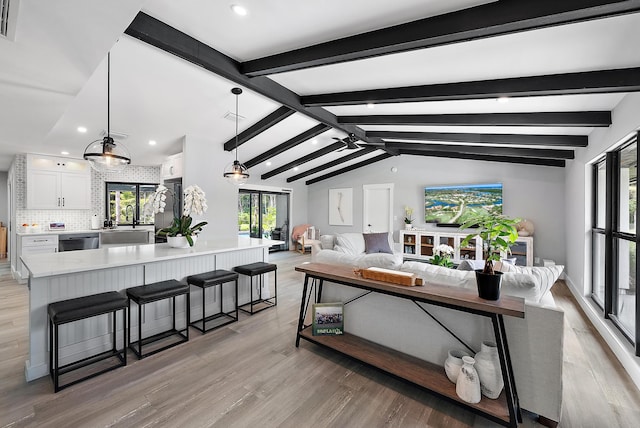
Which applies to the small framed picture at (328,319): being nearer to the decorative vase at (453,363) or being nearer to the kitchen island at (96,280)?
the decorative vase at (453,363)

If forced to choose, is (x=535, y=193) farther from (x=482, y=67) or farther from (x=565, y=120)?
(x=482, y=67)

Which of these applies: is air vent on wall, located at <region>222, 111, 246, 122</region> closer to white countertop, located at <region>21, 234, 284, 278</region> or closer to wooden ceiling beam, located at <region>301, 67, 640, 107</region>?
wooden ceiling beam, located at <region>301, 67, 640, 107</region>

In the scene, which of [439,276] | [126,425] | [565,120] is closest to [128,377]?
[126,425]

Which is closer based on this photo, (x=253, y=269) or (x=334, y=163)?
(x=253, y=269)

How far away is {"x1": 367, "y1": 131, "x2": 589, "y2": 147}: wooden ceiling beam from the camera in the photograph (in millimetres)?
3734

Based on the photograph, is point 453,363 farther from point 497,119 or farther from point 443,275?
point 497,119

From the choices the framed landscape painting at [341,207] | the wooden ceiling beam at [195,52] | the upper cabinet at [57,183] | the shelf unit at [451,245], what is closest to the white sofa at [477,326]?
the wooden ceiling beam at [195,52]

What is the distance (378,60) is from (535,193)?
545 cm

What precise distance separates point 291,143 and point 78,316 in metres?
4.45

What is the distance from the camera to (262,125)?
460 centimetres

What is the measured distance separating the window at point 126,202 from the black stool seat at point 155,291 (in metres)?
4.63

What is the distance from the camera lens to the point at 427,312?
87.7 inches

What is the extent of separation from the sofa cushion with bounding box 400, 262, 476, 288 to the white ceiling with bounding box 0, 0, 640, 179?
5.67 ft

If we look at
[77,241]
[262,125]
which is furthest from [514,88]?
[77,241]
